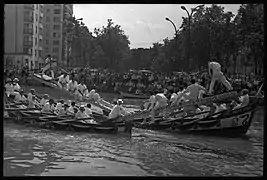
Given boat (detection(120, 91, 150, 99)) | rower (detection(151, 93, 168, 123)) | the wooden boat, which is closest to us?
the wooden boat

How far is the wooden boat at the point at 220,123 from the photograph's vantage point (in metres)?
13.2

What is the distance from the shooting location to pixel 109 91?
108 ft

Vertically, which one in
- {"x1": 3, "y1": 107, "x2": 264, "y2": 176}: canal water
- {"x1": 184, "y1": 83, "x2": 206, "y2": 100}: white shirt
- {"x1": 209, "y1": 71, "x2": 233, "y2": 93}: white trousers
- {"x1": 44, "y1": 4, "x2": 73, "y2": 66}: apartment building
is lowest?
{"x1": 3, "y1": 107, "x2": 264, "y2": 176}: canal water

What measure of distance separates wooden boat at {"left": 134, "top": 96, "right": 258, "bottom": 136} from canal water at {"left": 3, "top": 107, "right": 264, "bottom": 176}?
1.01 feet

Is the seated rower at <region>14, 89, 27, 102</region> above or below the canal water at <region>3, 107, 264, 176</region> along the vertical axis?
above

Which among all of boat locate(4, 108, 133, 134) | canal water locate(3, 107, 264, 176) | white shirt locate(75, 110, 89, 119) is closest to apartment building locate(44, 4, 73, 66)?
boat locate(4, 108, 133, 134)

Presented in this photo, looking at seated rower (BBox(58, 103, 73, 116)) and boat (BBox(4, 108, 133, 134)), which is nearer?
boat (BBox(4, 108, 133, 134))

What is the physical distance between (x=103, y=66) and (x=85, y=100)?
22909mm

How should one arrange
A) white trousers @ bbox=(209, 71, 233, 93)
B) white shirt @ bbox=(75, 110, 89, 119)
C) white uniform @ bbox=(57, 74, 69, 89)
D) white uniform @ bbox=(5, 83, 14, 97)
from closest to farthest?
white trousers @ bbox=(209, 71, 233, 93)
white shirt @ bbox=(75, 110, 89, 119)
white uniform @ bbox=(5, 83, 14, 97)
white uniform @ bbox=(57, 74, 69, 89)

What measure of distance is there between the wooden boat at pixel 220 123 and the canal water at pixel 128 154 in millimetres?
307

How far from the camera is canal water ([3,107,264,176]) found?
8867mm

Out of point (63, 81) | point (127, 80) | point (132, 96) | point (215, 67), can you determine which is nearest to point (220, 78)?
point (215, 67)

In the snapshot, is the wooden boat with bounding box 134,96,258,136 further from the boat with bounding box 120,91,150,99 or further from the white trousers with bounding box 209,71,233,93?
the boat with bounding box 120,91,150,99

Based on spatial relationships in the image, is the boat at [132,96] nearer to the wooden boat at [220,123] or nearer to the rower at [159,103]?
the wooden boat at [220,123]
